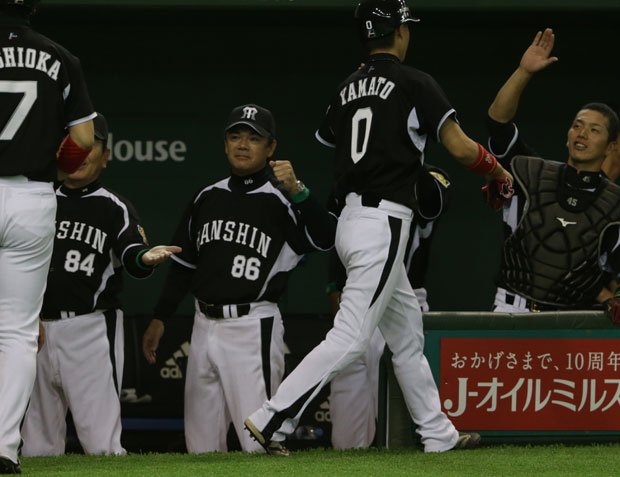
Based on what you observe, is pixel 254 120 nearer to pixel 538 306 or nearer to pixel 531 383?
pixel 538 306

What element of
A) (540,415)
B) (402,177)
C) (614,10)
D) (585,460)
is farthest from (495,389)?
(614,10)

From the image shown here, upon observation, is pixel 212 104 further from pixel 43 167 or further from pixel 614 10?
pixel 43 167

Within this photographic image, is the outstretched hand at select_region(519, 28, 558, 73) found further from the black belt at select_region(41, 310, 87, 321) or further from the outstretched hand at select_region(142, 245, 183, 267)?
the black belt at select_region(41, 310, 87, 321)

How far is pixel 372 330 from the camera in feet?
13.1

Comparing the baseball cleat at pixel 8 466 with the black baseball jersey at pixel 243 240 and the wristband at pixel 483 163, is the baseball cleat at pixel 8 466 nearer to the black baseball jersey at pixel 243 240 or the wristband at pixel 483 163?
the black baseball jersey at pixel 243 240

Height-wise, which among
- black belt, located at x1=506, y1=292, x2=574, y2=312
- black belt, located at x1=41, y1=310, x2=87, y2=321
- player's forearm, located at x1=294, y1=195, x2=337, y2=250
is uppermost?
player's forearm, located at x1=294, y1=195, x2=337, y2=250

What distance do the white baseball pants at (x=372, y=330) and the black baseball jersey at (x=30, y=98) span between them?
950 millimetres

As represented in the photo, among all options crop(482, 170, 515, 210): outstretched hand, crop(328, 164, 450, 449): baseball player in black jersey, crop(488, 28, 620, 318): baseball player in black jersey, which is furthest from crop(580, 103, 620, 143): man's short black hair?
crop(482, 170, 515, 210): outstretched hand

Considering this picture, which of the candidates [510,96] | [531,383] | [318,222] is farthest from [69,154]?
[531,383]

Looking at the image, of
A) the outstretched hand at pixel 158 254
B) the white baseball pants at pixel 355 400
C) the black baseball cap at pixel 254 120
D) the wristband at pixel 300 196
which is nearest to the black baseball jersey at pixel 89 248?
the outstretched hand at pixel 158 254

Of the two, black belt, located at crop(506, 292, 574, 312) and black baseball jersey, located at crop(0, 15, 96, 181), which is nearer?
black baseball jersey, located at crop(0, 15, 96, 181)

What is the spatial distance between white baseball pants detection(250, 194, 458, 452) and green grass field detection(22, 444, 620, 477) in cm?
12

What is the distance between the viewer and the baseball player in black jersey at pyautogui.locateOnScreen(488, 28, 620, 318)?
4645 millimetres

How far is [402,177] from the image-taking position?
408 centimetres
